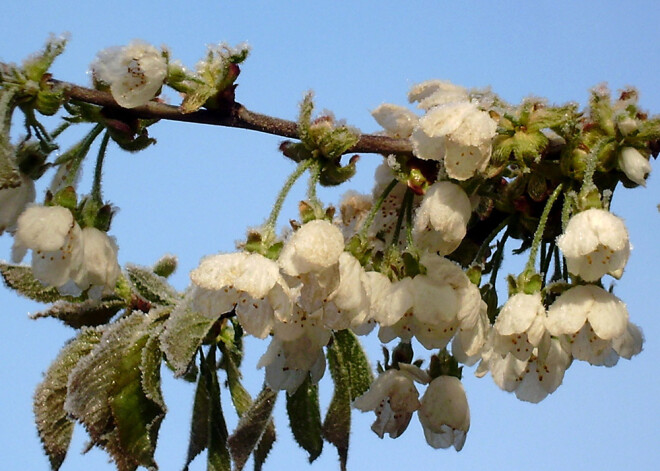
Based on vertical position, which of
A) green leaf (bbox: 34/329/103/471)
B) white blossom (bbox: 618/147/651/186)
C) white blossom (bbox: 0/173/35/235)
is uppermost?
white blossom (bbox: 618/147/651/186)

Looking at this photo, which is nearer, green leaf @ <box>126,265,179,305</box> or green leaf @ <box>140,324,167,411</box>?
green leaf @ <box>140,324,167,411</box>

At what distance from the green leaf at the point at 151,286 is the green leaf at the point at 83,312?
0.29 feet

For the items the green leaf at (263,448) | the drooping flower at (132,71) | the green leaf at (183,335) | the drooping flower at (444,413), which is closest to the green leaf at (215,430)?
the green leaf at (263,448)

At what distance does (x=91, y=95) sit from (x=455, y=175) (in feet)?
2.63

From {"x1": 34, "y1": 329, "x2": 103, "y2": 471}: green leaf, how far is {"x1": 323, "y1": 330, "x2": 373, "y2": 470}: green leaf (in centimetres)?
60

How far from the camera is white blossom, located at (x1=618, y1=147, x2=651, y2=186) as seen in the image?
7.91 ft

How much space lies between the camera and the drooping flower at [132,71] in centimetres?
230

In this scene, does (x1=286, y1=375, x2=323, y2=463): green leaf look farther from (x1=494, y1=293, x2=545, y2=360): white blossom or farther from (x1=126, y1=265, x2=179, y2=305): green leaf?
(x1=494, y1=293, x2=545, y2=360): white blossom

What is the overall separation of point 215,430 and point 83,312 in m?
0.48

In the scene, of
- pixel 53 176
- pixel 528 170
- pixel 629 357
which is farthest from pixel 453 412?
pixel 53 176

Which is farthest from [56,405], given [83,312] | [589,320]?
[589,320]

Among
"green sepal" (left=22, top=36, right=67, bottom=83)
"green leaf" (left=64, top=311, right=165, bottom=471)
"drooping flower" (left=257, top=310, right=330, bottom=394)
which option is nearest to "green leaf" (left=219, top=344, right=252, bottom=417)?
"drooping flower" (left=257, top=310, right=330, bottom=394)

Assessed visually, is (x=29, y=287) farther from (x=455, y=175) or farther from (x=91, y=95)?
(x=455, y=175)

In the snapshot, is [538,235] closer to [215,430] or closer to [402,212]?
[402,212]
